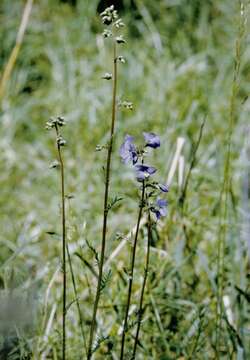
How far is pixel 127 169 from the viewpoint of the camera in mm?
3375

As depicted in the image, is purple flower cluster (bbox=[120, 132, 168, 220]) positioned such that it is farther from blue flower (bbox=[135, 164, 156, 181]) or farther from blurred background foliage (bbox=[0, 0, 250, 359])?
blurred background foliage (bbox=[0, 0, 250, 359])

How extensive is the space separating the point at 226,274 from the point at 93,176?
3.54ft

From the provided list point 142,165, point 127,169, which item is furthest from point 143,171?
point 127,169

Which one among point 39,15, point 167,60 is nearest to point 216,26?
point 167,60

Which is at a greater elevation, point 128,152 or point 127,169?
point 127,169

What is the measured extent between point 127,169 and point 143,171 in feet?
6.57

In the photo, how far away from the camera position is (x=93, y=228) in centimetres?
292

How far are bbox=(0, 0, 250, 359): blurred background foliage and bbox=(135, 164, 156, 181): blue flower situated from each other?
58cm

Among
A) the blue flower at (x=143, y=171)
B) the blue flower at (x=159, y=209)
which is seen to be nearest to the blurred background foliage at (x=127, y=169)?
the blue flower at (x=159, y=209)

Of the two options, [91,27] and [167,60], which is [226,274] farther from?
[91,27]

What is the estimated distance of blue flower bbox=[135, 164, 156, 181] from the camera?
1361 mm

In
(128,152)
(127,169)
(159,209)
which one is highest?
(127,169)

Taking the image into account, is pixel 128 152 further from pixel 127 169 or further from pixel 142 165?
pixel 127 169

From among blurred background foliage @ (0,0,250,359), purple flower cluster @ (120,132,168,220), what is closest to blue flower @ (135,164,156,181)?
purple flower cluster @ (120,132,168,220)
